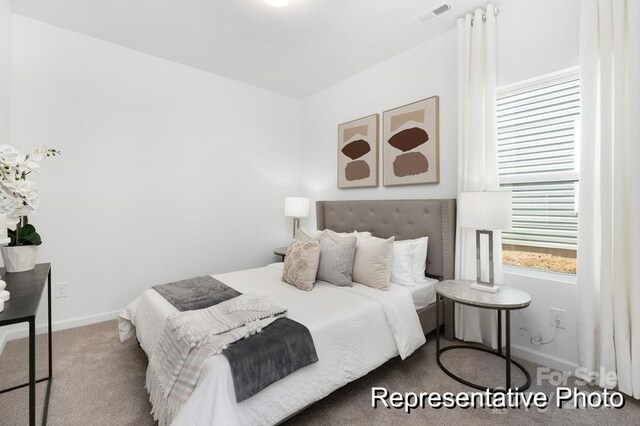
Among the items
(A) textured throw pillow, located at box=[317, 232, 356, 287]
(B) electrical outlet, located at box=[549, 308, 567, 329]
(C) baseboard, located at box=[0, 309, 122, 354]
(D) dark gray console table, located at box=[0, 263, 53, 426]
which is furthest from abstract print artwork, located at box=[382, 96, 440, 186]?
(C) baseboard, located at box=[0, 309, 122, 354]

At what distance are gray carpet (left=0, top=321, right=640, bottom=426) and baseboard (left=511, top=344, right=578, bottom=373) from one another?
0.27ft

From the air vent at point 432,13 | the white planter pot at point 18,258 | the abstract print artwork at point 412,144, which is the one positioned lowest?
the white planter pot at point 18,258

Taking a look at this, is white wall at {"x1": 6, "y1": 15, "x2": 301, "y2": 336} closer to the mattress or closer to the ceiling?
the ceiling

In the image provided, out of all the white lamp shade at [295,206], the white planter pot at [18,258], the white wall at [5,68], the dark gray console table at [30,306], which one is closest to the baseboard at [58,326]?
the dark gray console table at [30,306]

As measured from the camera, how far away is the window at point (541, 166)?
218cm

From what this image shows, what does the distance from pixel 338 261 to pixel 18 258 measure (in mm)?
2046

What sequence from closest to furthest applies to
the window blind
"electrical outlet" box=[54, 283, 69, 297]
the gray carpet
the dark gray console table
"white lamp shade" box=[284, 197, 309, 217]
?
the dark gray console table, the gray carpet, the window blind, "electrical outlet" box=[54, 283, 69, 297], "white lamp shade" box=[284, 197, 309, 217]

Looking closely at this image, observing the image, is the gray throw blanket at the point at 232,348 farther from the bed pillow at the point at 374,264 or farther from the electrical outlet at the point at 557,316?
the electrical outlet at the point at 557,316

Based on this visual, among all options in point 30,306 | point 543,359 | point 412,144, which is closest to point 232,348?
point 30,306

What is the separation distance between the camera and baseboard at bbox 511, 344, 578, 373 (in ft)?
6.84

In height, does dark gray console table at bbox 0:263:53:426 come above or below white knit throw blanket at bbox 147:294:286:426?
above

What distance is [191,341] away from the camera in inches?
57.1

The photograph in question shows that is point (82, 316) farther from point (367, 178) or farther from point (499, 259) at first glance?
point (499, 259)

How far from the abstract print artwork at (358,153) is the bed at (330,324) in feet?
1.65
